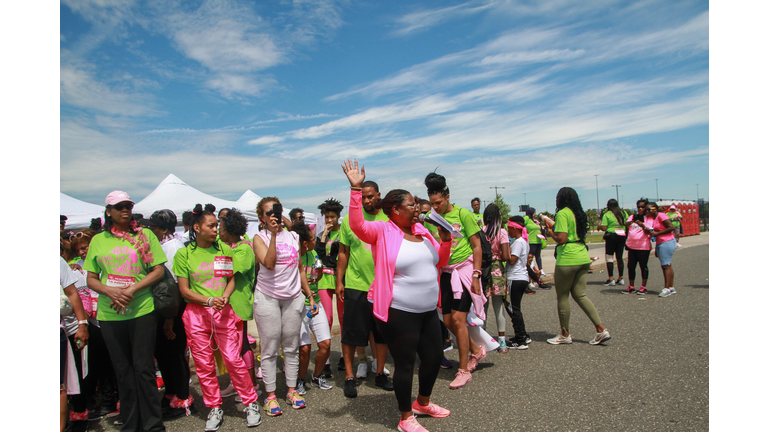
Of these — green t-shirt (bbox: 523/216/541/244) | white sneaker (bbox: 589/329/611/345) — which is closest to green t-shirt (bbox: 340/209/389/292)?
white sneaker (bbox: 589/329/611/345)

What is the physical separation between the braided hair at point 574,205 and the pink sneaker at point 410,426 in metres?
3.44

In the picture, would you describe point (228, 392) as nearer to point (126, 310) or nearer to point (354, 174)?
point (126, 310)

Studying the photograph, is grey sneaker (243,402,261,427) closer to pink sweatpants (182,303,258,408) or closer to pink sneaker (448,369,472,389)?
pink sweatpants (182,303,258,408)

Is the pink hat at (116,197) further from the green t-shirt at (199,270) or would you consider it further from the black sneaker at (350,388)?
the black sneaker at (350,388)

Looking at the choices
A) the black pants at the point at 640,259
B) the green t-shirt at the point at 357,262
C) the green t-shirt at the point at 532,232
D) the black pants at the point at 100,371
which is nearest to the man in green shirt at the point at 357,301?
the green t-shirt at the point at 357,262

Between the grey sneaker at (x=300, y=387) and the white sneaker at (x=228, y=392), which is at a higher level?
the grey sneaker at (x=300, y=387)

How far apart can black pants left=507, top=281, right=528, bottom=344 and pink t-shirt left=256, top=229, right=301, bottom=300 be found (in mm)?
2951

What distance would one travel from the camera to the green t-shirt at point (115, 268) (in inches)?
134

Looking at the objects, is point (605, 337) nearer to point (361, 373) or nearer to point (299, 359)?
point (361, 373)

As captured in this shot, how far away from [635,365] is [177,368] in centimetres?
457

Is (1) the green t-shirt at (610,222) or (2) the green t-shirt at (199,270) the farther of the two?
(1) the green t-shirt at (610,222)

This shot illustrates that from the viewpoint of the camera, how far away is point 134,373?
136 inches

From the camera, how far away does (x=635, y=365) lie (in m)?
4.64

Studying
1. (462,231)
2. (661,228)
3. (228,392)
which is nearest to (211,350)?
(228,392)
